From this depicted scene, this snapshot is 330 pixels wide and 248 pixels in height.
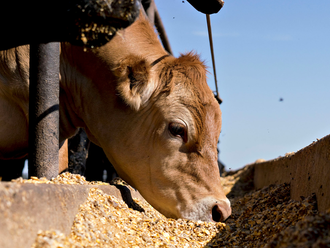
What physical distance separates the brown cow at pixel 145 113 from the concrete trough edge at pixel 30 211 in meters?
1.20

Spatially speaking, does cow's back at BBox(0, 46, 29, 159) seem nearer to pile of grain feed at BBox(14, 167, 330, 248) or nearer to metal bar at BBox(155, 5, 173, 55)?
pile of grain feed at BBox(14, 167, 330, 248)

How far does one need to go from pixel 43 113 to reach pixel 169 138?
3.17ft

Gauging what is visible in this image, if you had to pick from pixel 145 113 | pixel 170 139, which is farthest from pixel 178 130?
pixel 145 113

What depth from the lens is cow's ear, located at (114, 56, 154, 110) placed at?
3.02 meters

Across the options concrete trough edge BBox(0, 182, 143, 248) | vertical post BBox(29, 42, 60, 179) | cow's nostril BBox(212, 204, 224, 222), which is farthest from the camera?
cow's nostril BBox(212, 204, 224, 222)

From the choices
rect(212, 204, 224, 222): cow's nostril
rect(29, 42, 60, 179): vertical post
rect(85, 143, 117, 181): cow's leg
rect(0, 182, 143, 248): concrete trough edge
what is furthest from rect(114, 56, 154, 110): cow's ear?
rect(85, 143, 117, 181): cow's leg

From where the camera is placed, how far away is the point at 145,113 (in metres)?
3.09

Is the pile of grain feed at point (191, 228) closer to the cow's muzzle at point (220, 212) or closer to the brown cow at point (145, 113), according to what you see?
the cow's muzzle at point (220, 212)

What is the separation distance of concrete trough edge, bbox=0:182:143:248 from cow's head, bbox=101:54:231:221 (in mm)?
1175

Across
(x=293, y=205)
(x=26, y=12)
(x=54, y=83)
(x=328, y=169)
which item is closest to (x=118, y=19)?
(x=26, y=12)

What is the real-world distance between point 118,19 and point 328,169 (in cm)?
144

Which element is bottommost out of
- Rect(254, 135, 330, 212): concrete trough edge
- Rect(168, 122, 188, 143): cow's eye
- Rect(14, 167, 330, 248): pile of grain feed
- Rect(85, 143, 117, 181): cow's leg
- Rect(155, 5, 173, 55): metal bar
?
Rect(14, 167, 330, 248): pile of grain feed

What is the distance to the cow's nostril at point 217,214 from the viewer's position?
2700 millimetres

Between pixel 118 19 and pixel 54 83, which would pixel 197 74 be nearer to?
pixel 54 83
